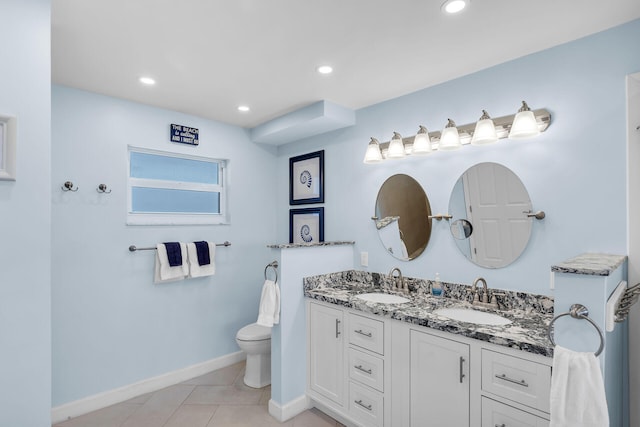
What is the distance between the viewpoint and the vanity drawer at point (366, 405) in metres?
2.12

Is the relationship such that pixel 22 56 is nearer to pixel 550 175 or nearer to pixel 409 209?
pixel 409 209

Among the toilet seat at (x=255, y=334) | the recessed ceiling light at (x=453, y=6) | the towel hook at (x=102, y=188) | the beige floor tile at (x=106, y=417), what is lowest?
the beige floor tile at (x=106, y=417)

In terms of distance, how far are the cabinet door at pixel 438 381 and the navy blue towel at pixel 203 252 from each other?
77.7 inches

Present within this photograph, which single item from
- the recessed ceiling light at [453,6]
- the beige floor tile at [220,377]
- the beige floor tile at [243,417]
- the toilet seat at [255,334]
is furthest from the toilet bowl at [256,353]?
the recessed ceiling light at [453,6]

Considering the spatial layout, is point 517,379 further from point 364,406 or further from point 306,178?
point 306,178

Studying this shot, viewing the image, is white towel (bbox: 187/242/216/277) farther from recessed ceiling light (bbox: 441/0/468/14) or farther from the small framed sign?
recessed ceiling light (bbox: 441/0/468/14)

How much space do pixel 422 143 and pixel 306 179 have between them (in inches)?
54.2

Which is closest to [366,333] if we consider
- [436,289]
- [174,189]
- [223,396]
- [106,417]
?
[436,289]

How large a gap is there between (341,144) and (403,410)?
2150 mm

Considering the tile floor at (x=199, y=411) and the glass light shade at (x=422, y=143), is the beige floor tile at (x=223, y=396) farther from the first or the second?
the glass light shade at (x=422, y=143)

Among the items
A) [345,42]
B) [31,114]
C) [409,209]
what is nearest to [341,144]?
[409,209]

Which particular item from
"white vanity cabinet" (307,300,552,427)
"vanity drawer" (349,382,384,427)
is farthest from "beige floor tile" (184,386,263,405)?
"vanity drawer" (349,382,384,427)

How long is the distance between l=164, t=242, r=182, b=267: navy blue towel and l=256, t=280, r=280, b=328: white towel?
0.94 m

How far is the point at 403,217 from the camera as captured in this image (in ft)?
8.91
